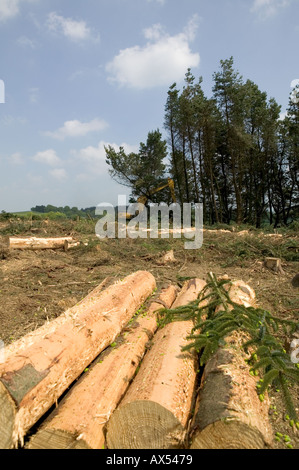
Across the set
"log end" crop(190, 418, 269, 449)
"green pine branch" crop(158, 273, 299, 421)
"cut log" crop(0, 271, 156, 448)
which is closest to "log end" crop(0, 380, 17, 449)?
"cut log" crop(0, 271, 156, 448)

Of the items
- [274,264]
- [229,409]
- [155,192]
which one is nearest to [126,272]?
[274,264]

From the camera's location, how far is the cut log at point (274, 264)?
735cm

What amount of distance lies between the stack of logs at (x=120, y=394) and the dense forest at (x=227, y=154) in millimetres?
21205

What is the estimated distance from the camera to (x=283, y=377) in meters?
2.15

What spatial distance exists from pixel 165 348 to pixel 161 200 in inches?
1003

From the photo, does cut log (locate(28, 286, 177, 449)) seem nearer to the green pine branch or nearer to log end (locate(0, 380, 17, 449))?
log end (locate(0, 380, 17, 449))

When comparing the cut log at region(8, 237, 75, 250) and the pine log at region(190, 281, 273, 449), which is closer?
the pine log at region(190, 281, 273, 449)

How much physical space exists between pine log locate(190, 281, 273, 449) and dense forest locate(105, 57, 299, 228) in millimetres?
21287

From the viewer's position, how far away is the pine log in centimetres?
183

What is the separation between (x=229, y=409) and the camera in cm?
194

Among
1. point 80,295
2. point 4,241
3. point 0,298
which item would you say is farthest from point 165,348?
point 4,241

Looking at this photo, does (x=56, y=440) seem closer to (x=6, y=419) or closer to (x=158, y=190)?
(x=6, y=419)

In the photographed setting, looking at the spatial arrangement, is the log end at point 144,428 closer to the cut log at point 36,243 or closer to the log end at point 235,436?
the log end at point 235,436
